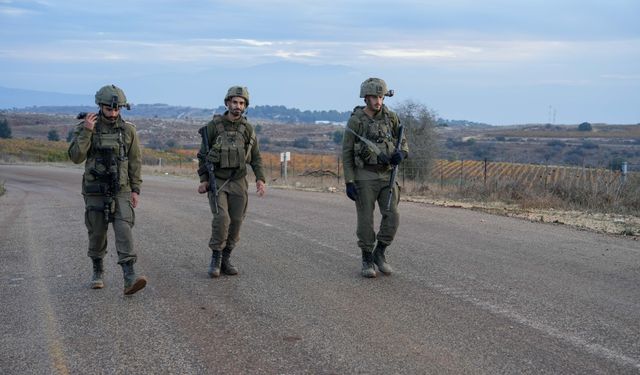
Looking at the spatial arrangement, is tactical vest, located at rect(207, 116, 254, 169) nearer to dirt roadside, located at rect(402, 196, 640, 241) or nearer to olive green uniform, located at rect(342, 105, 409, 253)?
olive green uniform, located at rect(342, 105, 409, 253)

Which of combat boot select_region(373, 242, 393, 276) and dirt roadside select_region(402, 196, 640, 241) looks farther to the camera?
dirt roadside select_region(402, 196, 640, 241)

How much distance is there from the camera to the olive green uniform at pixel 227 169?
8094 millimetres

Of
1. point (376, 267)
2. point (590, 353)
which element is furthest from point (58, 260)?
point (590, 353)

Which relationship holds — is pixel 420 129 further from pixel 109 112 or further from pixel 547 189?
pixel 109 112

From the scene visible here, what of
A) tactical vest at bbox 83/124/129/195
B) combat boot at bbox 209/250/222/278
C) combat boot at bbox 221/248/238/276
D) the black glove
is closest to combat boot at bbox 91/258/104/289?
tactical vest at bbox 83/124/129/195

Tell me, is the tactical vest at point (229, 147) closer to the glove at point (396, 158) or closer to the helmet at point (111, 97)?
the helmet at point (111, 97)

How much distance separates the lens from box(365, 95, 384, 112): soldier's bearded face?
320 inches

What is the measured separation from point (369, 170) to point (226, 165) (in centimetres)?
157

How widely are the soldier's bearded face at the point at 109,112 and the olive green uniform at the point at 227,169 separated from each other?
3.65 feet

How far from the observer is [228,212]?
27.1 feet

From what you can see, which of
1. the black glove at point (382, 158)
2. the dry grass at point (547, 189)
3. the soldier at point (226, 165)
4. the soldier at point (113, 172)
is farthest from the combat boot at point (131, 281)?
the dry grass at point (547, 189)

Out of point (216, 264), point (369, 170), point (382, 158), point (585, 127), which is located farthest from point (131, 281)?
point (585, 127)

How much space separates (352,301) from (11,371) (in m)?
3.09

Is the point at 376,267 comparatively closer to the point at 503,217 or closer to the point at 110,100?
the point at 110,100
